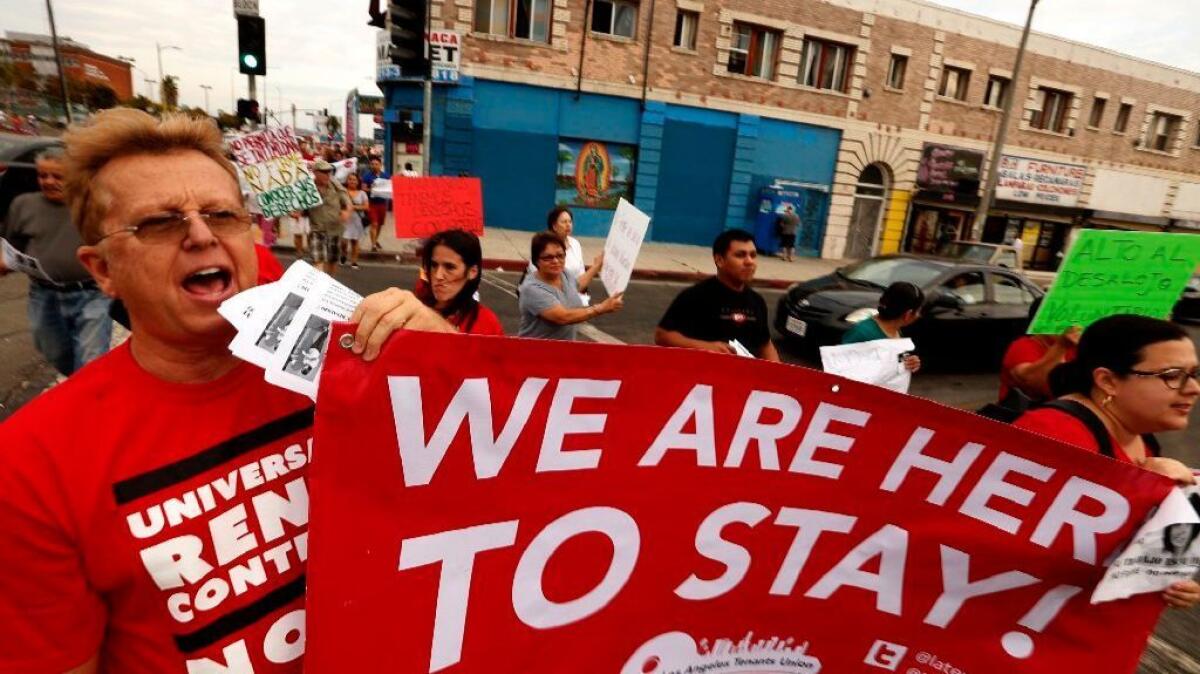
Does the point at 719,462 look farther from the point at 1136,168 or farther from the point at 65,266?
the point at 1136,168

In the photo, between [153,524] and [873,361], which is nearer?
[153,524]

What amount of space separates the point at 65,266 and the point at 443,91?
14.4 meters

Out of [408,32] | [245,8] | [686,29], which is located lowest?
[408,32]

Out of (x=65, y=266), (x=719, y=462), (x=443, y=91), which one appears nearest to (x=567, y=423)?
(x=719, y=462)

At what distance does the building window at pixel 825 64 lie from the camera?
63.0 feet

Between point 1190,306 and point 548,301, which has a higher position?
point 548,301

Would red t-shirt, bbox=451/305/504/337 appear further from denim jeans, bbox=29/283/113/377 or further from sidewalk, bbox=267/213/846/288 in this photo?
sidewalk, bbox=267/213/846/288

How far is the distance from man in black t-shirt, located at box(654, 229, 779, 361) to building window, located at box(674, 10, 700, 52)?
16.0 m

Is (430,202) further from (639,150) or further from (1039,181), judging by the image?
(1039,181)

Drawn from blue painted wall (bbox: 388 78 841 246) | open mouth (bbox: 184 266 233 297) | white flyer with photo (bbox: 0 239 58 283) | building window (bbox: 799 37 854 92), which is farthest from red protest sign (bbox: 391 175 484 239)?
building window (bbox: 799 37 854 92)

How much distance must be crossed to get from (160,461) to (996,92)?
2698cm

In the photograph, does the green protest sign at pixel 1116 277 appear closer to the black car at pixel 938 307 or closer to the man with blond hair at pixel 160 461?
the man with blond hair at pixel 160 461

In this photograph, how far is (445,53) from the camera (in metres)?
14.9

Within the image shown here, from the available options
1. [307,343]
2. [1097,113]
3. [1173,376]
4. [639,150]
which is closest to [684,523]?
[307,343]
